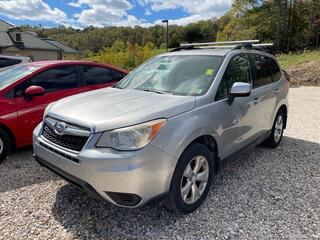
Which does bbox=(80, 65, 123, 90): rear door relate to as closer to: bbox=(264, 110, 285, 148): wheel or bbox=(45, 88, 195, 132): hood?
bbox=(45, 88, 195, 132): hood

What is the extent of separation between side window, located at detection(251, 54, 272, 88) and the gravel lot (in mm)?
1204

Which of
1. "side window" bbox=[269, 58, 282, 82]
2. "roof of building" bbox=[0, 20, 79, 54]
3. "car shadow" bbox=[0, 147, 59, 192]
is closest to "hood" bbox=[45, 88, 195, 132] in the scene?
"car shadow" bbox=[0, 147, 59, 192]

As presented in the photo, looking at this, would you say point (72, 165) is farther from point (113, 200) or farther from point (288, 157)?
point (288, 157)

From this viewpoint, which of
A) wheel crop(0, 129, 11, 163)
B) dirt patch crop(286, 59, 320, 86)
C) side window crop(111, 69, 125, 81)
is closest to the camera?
wheel crop(0, 129, 11, 163)

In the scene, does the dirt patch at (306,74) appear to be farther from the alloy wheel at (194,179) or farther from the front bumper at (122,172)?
the front bumper at (122,172)

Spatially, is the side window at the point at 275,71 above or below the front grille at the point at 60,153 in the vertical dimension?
above

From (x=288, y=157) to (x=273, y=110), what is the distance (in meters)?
0.78

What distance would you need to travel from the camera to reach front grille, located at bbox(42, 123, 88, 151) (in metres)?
2.57

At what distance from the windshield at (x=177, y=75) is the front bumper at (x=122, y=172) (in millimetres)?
985

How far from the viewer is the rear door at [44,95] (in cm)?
439

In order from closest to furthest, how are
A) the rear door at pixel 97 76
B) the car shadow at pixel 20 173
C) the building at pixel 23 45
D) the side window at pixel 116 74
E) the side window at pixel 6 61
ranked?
the car shadow at pixel 20 173 < the rear door at pixel 97 76 < the side window at pixel 116 74 < the side window at pixel 6 61 < the building at pixel 23 45

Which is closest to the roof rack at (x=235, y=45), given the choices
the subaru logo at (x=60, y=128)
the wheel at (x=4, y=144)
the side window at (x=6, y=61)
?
the subaru logo at (x=60, y=128)

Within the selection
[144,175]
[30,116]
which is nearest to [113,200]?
[144,175]

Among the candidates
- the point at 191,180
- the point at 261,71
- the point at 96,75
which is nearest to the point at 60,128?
the point at 191,180
